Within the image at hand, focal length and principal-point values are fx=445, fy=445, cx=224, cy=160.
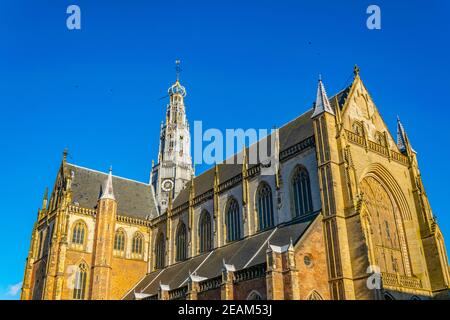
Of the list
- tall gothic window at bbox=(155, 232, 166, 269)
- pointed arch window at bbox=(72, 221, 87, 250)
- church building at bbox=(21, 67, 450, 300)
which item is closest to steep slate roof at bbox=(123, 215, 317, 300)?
church building at bbox=(21, 67, 450, 300)

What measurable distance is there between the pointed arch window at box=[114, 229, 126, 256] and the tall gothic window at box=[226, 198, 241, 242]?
14014 millimetres

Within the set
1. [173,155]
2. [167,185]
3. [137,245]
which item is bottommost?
[137,245]

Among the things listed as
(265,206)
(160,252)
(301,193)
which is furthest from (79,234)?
(301,193)

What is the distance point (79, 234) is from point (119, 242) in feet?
13.8

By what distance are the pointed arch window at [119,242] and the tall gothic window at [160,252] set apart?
3.53 m

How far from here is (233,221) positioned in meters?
37.8

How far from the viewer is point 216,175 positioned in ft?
133

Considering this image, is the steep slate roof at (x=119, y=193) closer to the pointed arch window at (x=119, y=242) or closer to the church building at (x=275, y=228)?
the church building at (x=275, y=228)

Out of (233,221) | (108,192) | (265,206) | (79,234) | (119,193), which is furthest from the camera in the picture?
(119,193)

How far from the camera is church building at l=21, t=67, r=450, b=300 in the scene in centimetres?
2695

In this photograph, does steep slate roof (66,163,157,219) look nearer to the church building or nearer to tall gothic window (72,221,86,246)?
the church building

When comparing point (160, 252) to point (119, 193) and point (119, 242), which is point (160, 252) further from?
point (119, 193)
